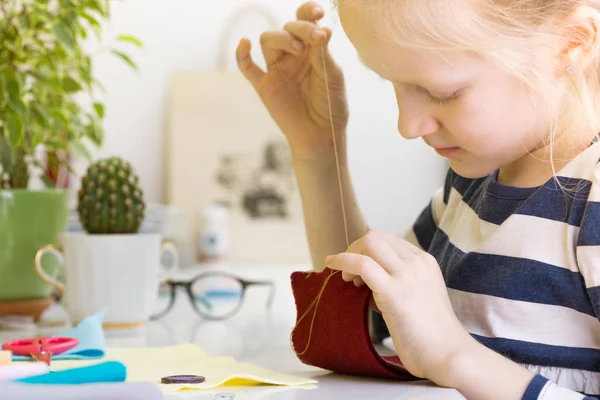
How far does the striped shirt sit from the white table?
82 mm

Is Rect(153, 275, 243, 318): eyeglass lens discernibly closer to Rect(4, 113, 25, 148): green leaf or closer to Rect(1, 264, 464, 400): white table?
Rect(1, 264, 464, 400): white table

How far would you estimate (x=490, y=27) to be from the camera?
0.57m

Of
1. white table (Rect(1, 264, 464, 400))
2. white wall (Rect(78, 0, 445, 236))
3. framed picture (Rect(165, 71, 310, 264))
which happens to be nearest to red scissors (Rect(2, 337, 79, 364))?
white table (Rect(1, 264, 464, 400))

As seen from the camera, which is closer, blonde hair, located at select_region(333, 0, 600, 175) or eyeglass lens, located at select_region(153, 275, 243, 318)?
blonde hair, located at select_region(333, 0, 600, 175)

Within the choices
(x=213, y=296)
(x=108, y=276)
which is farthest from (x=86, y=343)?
(x=213, y=296)

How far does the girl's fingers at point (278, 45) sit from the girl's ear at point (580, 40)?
0.98 feet

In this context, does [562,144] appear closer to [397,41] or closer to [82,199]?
[397,41]

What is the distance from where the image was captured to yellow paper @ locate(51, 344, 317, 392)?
0.55 m

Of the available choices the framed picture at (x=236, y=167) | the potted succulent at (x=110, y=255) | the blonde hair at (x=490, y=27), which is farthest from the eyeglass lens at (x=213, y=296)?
the framed picture at (x=236, y=167)

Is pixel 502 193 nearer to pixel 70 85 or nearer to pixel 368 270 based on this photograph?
pixel 368 270

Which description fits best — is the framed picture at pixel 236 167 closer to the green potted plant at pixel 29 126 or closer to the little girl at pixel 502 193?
the green potted plant at pixel 29 126

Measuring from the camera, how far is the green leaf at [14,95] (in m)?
0.93

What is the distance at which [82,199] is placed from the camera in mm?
948

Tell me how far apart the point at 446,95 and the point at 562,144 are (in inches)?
4.5
